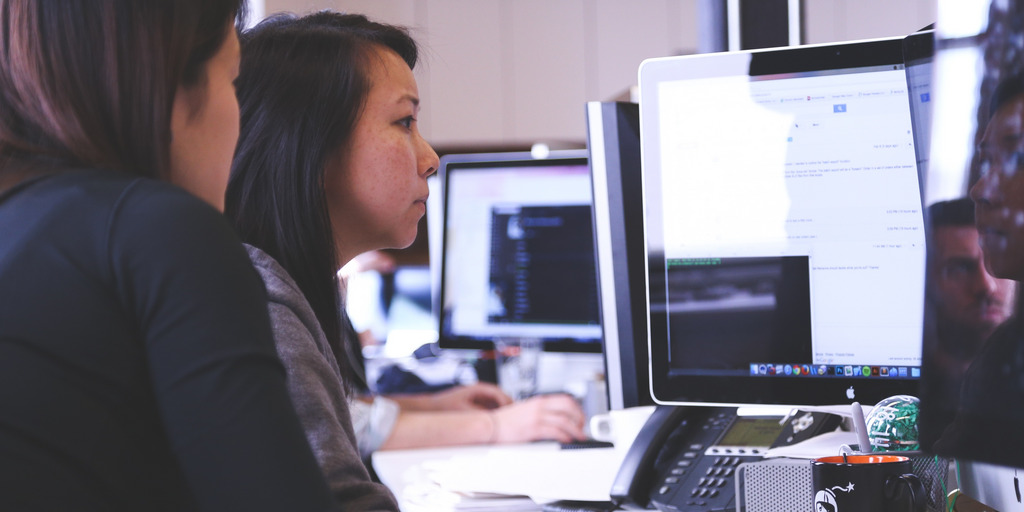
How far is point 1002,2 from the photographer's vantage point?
0.51 meters

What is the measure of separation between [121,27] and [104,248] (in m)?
0.15

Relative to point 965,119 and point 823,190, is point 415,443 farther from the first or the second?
point 965,119

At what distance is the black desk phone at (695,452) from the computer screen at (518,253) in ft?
2.92

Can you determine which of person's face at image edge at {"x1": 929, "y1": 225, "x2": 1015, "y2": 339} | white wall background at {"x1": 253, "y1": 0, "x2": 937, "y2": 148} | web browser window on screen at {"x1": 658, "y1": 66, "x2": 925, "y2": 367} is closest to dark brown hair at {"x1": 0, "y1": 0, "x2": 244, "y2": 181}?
person's face at image edge at {"x1": 929, "y1": 225, "x2": 1015, "y2": 339}

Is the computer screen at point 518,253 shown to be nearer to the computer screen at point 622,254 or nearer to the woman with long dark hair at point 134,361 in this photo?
the computer screen at point 622,254

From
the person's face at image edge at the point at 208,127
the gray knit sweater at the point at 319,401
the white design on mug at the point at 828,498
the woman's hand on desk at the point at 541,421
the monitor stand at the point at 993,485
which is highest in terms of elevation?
the person's face at image edge at the point at 208,127

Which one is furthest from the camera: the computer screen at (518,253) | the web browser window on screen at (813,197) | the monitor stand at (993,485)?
the computer screen at (518,253)

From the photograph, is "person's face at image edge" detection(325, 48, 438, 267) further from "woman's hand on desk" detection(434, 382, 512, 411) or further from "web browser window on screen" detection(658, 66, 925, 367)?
"woman's hand on desk" detection(434, 382, 512, 411)

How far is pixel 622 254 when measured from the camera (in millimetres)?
1140

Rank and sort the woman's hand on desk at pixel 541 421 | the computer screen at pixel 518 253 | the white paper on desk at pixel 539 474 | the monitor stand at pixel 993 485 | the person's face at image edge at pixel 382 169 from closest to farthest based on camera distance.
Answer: the monitor stand at pixel 993 485
the person's face at image edge at pixel 382 169
the white paper on desk at pixel 539 474
the woman's hand on desk at pixel 541 421
the computer screen at pixel 518 253

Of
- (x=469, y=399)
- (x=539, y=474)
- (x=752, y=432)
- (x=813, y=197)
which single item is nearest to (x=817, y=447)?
(x=752, y=432)

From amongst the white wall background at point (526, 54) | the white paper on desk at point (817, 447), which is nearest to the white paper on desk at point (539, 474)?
the white paper on desk at point (817, 447)

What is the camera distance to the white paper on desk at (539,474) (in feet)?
3.87

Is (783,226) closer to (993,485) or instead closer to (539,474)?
(993,485)
